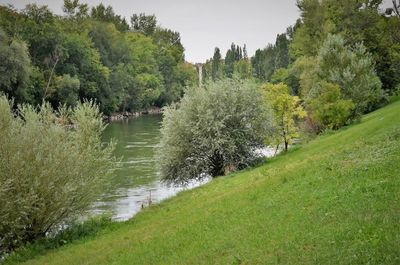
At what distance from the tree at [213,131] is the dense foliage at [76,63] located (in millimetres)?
37541

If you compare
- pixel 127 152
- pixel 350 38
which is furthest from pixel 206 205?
pixel 350 38

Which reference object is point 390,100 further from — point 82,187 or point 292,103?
point 82,187

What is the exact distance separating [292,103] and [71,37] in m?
79.3

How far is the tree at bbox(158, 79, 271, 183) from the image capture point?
40031 millimetres

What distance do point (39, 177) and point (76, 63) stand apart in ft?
305

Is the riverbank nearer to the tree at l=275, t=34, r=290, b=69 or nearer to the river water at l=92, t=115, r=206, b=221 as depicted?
the tree at l=275, t=34, r=290, b=69

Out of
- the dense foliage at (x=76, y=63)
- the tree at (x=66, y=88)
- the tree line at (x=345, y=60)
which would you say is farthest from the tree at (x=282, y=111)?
the tree at (x=66, y=88)

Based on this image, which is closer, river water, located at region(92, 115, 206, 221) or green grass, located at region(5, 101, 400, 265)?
green grass, located at region(5, 101, 400, 265)

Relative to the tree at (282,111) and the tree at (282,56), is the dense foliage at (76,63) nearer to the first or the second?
the tree at (282,56)

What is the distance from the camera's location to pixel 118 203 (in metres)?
38.4

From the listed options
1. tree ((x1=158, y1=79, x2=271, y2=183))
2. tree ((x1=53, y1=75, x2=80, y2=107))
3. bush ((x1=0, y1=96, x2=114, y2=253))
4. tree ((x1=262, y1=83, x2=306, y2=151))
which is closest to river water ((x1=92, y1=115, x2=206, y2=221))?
tree ((x1=158, y1=79, x2=271, y2=183))

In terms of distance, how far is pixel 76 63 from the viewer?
11488 cm

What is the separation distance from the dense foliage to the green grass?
52288 mm

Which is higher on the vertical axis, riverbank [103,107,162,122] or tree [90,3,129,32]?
tree [90,3,129,32]
